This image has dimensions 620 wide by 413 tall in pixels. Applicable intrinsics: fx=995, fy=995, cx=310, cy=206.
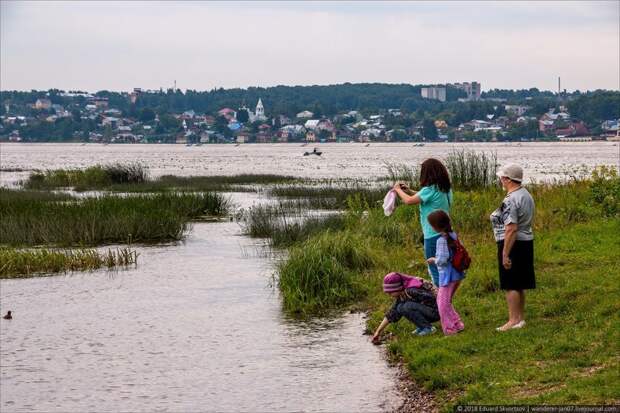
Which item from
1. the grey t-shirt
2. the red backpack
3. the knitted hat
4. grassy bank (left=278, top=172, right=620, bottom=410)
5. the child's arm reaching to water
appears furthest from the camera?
the child's arm reaching to water

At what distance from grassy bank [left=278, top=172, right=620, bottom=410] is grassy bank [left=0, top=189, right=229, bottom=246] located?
574 centimetres

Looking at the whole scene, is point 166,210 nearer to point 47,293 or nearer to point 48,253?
point 48,253

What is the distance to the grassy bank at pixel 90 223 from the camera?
A: 23.7 m

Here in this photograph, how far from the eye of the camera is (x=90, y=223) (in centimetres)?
2428

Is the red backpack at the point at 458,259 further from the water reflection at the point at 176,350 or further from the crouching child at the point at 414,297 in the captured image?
the water reflection at the point at 176,350

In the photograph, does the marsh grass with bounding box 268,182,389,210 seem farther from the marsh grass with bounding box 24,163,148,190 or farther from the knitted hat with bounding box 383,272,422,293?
the knitted hat with bounding box 383,272,422,293

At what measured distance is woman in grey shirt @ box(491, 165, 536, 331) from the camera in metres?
9.84

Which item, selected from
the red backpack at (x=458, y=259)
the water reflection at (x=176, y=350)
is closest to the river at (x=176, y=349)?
the water reflection at (x=176, y=350)

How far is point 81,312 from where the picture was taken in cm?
1551

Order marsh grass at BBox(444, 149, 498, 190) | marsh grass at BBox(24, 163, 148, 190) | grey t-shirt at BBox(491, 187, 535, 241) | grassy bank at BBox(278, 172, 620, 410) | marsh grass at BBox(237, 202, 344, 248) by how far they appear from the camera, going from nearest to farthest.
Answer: grassy bank at BBox(278, 172, 620, 410)
grey t-shirt at BBox(491, 187, 535, 241)
marsh grass at BBox(237, 202, 344, 248)
marsh grass at BBox(444, 149, 498, 190)
marsh grass at BBox(24, 163, 148, 190)

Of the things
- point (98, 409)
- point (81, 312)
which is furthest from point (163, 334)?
point (98, 409)

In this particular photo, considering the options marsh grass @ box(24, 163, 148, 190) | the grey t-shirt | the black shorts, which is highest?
the grey t-shirt

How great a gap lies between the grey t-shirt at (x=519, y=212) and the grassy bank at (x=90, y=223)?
15.3 metres

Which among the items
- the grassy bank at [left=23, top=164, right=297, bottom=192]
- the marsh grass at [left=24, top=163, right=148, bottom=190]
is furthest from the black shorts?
the marsh grass at [left=24, top=163, right=148, bottom=190]
